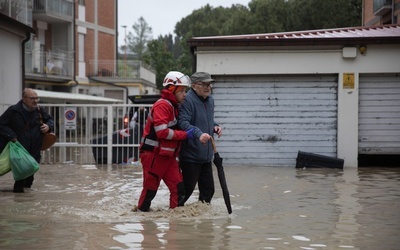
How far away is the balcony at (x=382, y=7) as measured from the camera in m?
33.5

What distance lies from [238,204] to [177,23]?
97.3 metres

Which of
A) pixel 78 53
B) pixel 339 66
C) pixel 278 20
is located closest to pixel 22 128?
pixel 339 66

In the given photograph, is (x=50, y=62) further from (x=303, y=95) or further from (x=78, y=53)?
(x=303, y=95)

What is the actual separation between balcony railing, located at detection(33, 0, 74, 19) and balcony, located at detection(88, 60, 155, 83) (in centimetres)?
530

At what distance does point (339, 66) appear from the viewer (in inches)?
737

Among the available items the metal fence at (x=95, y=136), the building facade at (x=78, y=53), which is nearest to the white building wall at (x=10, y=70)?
the metal fence at (x=95, y=136)

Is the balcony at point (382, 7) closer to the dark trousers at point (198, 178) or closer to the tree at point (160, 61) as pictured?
the dark trousers at point (198, 178)

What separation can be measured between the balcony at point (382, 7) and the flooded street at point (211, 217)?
1995cm

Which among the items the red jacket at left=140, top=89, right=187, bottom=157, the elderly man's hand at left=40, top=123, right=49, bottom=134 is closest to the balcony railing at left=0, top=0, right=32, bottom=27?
Answer: the elderly man's hand at left=40, top=123, right=49, bottom=134

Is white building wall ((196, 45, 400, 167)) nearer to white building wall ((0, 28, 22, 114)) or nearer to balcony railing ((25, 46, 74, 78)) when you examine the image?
white building wall ((0, 28, 22, 114))

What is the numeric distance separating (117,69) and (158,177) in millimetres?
45083

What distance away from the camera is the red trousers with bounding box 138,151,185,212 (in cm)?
962

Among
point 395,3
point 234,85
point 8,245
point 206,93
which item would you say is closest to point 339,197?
point 206,93

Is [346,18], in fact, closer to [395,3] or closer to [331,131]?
[395,3]
